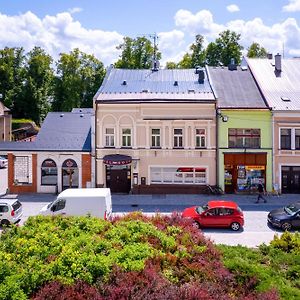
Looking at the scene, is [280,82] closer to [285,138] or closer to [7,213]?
[285,138]

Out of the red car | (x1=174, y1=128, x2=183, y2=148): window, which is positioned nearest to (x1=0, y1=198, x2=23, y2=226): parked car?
the red car

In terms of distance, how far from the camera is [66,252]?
10.3 meters

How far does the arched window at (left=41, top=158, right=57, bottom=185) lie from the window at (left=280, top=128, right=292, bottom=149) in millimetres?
15712

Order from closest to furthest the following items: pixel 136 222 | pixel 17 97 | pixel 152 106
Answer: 1. pixel 136 222
2. pixel 152 106
3. pixel 17 97

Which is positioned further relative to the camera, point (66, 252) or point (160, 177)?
point (160, 177)

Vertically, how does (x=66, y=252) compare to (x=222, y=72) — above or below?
below

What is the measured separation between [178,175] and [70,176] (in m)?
7.53

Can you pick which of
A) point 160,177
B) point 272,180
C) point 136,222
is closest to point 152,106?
point 160,177

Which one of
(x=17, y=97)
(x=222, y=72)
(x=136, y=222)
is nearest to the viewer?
(x=136, y=222)

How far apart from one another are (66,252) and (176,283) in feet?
8.45

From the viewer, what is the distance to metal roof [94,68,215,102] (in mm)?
31172

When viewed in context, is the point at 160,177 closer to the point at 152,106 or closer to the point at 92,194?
the point at 152,106

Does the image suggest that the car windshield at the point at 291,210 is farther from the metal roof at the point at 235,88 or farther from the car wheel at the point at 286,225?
the metal roof at the point at 235,88

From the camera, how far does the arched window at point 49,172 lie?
3166 centimetres
